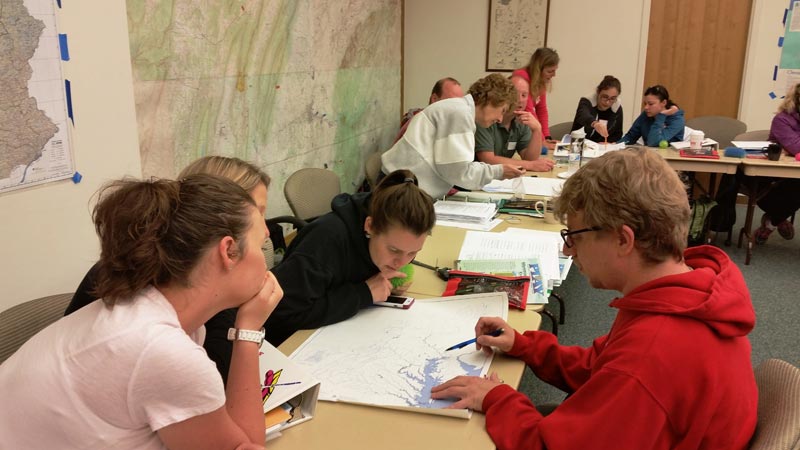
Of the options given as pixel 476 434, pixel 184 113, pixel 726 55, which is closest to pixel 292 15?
pixel 184 113

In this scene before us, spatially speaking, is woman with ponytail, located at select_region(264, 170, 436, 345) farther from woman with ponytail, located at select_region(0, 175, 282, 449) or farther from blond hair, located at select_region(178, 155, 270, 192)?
woman with ponytail, located at select_region(0, 175, 282, 449)

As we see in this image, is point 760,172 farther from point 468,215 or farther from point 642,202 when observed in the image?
point 642,202

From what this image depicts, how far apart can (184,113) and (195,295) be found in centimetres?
240

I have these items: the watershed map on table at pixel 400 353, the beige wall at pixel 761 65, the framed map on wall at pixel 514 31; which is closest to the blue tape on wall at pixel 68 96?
the watershed map on table at pixel 400 353

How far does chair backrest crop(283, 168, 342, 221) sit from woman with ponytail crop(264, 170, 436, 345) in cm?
136

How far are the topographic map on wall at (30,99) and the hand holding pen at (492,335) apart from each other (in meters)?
1.70

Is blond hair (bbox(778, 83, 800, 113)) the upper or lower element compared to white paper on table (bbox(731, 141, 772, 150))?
upper

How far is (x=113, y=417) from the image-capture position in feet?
3.02

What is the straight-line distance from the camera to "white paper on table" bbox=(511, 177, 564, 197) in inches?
131

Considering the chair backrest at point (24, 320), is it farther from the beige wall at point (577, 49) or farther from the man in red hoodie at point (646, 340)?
the beige wall at point (577, 49)

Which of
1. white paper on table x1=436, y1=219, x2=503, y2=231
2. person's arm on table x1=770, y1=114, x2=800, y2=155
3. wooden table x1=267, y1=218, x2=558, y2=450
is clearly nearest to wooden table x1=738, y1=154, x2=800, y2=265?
person's arm on table x1=770, y1=114, x2=800, y2=155

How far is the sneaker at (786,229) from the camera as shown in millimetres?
4961

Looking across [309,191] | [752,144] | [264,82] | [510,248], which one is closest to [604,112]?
[752,144]

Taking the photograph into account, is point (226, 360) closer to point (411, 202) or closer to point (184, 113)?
point (411, 202)
